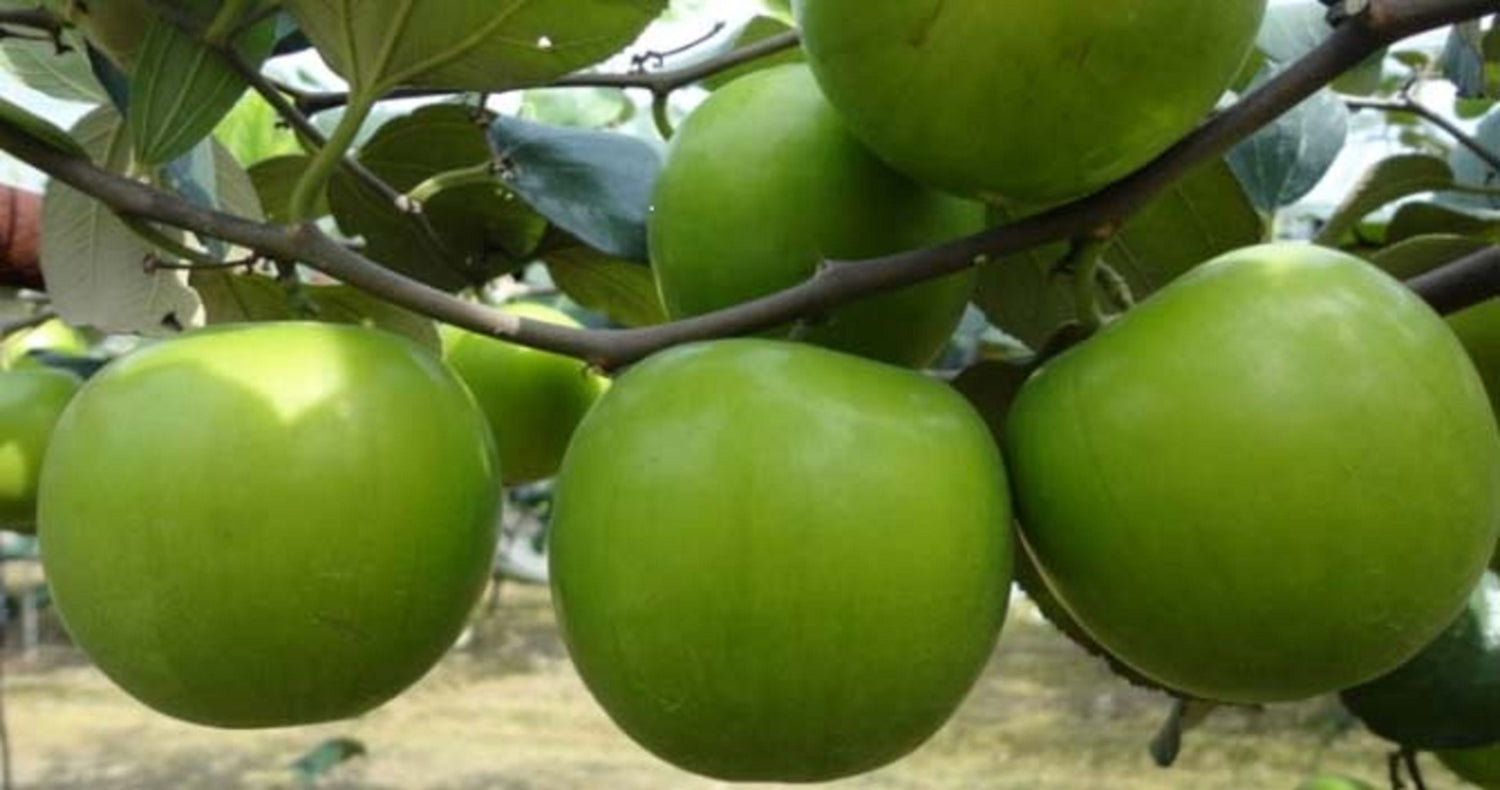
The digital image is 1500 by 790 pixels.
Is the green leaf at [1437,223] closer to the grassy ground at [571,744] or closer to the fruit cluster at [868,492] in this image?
the fruit cluster at [868,492]

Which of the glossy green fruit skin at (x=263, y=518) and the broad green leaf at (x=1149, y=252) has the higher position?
the glossy green fruit skin at (x=263, y=518)

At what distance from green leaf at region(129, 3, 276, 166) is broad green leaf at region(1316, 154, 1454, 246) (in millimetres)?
611

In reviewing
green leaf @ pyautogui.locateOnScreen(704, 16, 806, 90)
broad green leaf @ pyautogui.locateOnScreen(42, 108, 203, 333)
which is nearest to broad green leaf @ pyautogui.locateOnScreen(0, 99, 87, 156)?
broad green leaf @ pyautogui.locateOnScreen(42, 108, 203, 333)

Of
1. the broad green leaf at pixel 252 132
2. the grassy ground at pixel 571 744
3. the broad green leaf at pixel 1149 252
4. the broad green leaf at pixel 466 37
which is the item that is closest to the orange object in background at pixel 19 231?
the broad green leaf at pixel 252 132

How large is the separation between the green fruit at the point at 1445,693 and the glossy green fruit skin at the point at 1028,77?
37cm

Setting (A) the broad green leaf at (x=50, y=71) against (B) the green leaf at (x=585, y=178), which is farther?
(A) the broad green leaf at (x=50, y=71)

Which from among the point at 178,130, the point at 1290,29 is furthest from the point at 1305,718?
the point at 178,130

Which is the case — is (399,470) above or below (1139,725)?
above

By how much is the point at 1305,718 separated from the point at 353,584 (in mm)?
5908

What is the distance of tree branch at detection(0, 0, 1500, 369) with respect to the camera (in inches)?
22.3

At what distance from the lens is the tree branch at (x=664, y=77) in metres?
0.98

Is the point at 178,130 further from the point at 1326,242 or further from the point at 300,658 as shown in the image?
the point at 1326,242

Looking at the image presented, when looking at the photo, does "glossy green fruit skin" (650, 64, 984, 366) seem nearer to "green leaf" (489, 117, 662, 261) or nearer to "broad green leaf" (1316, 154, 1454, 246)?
"green leaf" (489, 117, 662, 261)

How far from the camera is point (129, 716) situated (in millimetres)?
7000
